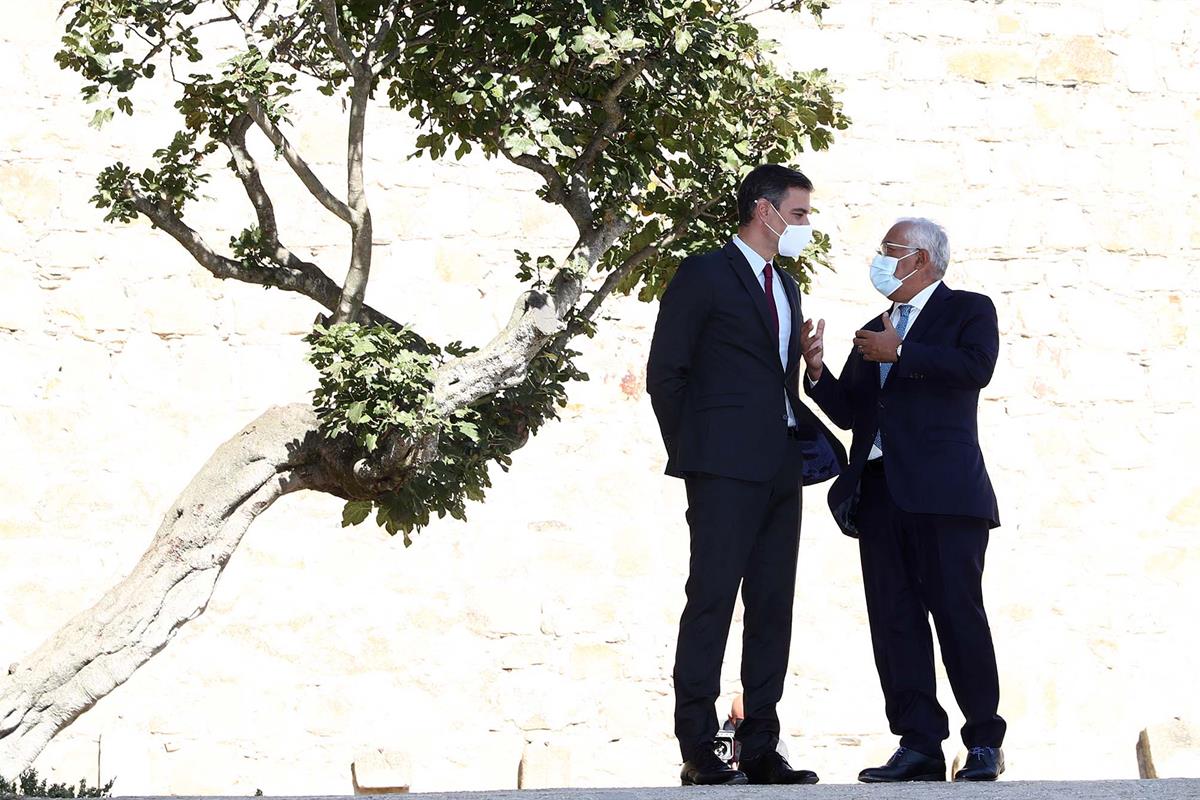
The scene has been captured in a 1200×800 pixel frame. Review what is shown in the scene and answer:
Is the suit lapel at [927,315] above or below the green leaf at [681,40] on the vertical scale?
below

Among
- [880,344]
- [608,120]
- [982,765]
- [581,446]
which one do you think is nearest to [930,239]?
[880,344]

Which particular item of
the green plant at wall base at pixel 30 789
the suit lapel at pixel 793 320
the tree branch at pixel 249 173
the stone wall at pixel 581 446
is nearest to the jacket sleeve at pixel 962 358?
the suit lapel at pixel 793 320

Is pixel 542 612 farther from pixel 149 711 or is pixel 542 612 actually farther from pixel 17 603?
pixel 17 603

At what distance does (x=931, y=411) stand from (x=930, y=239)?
45 centimetres

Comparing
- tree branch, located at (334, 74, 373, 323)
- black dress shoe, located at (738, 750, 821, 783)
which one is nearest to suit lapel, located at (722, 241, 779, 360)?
black dress shoe, located at (738, 750, 821, 783)

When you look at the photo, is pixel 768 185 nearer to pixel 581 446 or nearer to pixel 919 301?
pixel 919 301

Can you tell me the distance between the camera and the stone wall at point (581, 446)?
7.19 m

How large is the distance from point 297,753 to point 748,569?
3632 mm

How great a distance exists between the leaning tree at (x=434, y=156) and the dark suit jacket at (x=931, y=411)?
0.66m

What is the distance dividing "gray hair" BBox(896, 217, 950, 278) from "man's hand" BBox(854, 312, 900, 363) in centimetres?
25

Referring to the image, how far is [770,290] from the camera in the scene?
4.15m

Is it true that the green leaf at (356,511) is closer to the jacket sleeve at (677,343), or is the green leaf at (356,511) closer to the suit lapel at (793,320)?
the jacket sleeve at (677,343)

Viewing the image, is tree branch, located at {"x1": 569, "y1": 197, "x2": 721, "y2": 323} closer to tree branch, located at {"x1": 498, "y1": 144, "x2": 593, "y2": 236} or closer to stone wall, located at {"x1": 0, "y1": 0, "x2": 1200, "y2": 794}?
tree branch, located at {"x1": 498, "y1": 144, "x2": 593, "y2": 236}

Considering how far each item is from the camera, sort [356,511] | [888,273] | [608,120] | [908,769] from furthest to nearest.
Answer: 1. [356,511]
2. [608,120]
3. [888,273]
4. [908,769]
